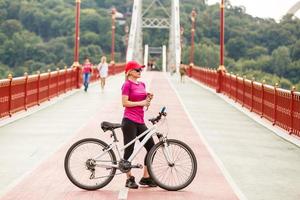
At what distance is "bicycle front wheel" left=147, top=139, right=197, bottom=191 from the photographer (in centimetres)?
947

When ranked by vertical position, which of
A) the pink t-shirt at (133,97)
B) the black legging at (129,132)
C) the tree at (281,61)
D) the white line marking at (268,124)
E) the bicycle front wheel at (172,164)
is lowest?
the white line marking at (268,124)

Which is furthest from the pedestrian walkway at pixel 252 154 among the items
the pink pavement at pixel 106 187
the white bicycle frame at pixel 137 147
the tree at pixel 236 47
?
the tree at pixel 236 47

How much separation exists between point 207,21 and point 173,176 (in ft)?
544

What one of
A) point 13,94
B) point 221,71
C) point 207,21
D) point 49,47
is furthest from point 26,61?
point 13,94

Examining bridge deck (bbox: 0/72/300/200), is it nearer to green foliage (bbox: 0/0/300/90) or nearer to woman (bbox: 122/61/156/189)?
woman (bbox: 122/61/156/189)

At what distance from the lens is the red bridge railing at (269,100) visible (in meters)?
17.2

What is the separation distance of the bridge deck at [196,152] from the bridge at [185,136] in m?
0.01

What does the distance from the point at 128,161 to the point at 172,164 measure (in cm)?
59

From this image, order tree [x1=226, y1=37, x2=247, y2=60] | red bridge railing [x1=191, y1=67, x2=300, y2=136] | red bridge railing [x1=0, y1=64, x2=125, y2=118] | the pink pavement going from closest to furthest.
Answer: the pink pavement
red bridge railing [x1=191, y1=67, x2=300, y2=136]
red bridge railing [x1=0, y1=64, x2=125, y2=118]
tree [x1=226, y1=37, x2=247, y2=60]

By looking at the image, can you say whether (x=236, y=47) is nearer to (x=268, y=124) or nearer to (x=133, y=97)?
(x=268, y=124)

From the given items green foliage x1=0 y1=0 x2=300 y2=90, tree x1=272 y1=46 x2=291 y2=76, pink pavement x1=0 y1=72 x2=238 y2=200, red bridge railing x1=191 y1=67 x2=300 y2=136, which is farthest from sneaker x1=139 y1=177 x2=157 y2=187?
tree x1=272 y1=46 x2=291 y2=76

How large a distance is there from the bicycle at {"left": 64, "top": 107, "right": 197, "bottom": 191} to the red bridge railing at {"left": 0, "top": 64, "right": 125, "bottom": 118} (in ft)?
33.5

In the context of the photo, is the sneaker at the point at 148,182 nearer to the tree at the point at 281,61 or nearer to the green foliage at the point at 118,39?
the green foliage at the point at 118,39

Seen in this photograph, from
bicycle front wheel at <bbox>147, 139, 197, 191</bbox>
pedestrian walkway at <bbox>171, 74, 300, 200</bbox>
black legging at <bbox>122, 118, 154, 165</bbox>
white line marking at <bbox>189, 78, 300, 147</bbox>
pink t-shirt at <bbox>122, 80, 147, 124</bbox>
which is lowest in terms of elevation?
pedestrian walkway at <bbox>171, 74, 300, 200</bbox>
